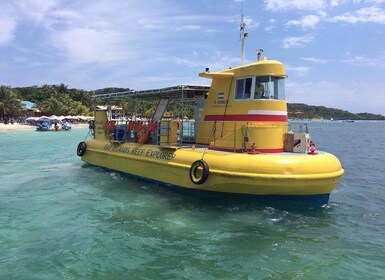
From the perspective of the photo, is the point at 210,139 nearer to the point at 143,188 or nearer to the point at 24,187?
the point at 143,188

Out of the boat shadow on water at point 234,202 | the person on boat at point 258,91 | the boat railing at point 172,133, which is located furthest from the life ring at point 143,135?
the person on boat at point 258,91

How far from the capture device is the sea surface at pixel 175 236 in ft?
21.9

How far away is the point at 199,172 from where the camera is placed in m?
10.7

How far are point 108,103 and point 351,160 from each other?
54.3 ft

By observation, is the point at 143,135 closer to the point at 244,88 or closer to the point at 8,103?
the point at 244,88

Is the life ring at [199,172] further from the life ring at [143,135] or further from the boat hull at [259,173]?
the life ring at [143,135]

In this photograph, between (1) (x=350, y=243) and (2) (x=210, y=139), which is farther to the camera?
(2) (x=210, y=139)

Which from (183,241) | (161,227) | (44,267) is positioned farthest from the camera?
(161,227)

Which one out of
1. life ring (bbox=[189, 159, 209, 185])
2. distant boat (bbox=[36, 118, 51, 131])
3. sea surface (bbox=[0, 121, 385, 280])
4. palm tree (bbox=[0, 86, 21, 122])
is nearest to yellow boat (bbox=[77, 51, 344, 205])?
life ring (bbox=[189, 159, 209, 185])

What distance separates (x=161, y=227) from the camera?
29.2 ft

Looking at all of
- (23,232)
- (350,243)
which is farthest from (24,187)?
(350,243)

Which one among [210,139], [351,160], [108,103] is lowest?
[351,160]

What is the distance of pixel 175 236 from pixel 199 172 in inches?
110

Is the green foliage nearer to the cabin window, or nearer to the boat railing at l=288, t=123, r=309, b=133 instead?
the cabin window
